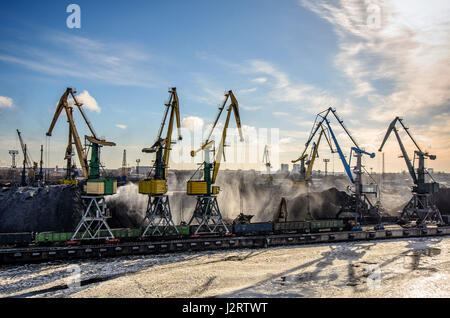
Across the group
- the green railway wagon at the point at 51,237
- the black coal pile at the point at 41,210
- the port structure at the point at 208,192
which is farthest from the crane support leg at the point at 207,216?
the black coal pile at the point at 41,210

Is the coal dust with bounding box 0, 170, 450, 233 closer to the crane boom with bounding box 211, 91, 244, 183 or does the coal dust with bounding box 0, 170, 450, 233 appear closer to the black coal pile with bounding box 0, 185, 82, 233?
the black coal pile with bounding box 0, 185, 82, 233

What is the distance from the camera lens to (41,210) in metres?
55.3

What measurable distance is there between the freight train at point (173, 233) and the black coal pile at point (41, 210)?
1474 centimetres

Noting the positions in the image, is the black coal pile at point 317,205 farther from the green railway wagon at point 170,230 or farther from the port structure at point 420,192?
the green railway wagon at point 170,230

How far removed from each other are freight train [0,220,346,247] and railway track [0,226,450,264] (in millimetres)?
1306

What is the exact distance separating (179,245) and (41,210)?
3232 cm

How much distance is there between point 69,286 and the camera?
27203mm

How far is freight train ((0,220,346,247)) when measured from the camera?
36.8 m

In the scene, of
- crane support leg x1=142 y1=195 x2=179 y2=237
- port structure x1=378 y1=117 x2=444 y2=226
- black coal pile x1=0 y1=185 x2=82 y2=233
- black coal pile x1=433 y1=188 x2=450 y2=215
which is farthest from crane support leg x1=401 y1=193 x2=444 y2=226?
black coal pile x1=0 y1=185 x2=82 y2=233

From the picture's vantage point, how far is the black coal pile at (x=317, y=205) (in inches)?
2879

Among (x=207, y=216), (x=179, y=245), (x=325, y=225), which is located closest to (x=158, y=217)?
(x=179, y=245)

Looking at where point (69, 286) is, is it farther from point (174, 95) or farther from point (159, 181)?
point (174, 95)
